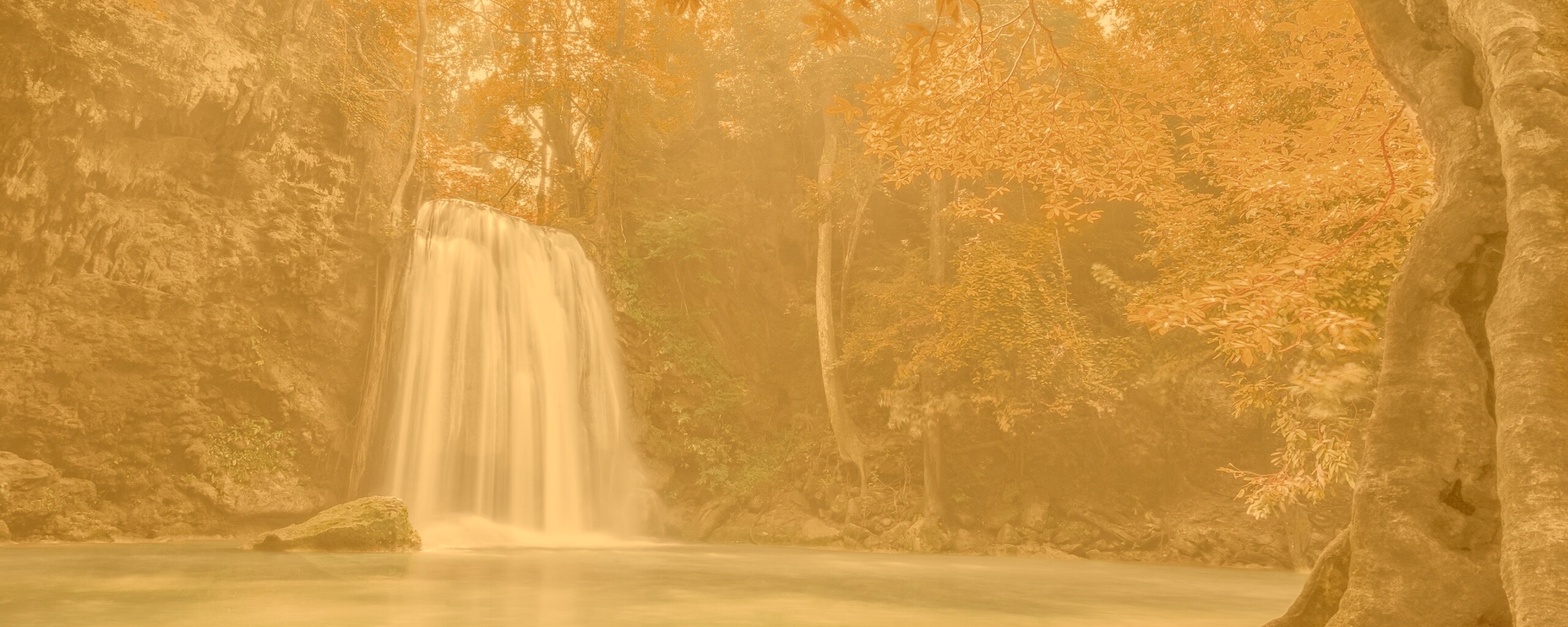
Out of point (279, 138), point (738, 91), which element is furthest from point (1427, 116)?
point (738, 91)

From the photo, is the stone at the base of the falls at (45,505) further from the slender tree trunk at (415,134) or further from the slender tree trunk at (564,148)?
the slender tree trunk at (564,148)

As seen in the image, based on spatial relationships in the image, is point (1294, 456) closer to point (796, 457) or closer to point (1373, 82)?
point (1373, 82)

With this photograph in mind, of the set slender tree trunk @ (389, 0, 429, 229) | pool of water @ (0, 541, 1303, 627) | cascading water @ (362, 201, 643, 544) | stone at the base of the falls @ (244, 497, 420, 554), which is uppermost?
slender tree trunk @ (389, 0, 429, 229)

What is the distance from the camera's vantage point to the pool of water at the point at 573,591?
704 cm

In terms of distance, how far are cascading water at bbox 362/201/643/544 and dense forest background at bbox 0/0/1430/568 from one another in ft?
2.70

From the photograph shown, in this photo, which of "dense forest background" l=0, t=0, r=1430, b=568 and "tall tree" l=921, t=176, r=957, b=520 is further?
"tall tree" l=921, t=176, r=957, b=520

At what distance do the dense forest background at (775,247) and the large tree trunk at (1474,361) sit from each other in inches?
51.3

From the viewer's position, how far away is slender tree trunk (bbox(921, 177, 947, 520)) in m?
18.0

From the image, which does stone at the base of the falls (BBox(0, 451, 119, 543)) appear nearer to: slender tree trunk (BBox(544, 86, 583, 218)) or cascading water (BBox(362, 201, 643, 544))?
cascading water (BBox(362, 201, 643, 544))

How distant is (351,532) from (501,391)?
6239 millimetres

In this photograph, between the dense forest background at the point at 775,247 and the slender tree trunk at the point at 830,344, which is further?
the slender tree trunk at the point at 830,344

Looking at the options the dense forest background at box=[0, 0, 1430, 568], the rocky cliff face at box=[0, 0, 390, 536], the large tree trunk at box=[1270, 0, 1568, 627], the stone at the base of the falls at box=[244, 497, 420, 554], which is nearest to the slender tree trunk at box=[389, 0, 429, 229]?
the dense forest background at box=[0, 0, 1430, 568]

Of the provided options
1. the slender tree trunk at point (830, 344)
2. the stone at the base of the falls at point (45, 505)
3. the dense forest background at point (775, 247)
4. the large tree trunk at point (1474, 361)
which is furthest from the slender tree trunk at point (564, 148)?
the large tree trunk at point (1474, 361)

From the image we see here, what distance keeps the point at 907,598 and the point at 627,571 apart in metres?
4.06
